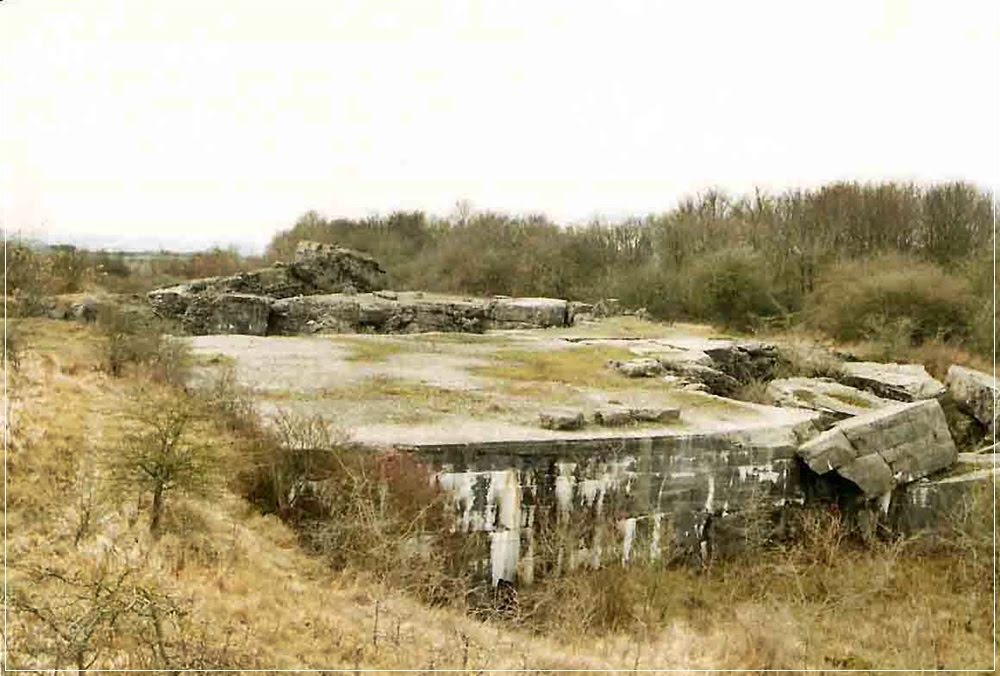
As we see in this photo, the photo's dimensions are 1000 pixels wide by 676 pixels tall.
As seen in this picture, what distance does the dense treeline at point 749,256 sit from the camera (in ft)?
67.7

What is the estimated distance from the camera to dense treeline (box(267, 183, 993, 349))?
20.6 meters

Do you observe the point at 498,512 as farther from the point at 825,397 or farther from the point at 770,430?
the point at 825,397

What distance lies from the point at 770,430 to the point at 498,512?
3331 mm

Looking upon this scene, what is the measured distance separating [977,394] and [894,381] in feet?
3.92

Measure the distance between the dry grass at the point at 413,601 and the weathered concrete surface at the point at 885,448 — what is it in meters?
0.69

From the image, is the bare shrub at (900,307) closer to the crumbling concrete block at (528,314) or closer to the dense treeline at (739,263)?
the dense treeline at (739,263)

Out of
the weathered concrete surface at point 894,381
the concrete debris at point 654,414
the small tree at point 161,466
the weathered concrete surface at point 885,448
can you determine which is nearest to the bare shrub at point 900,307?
the weathered concrete surface at point 894,381

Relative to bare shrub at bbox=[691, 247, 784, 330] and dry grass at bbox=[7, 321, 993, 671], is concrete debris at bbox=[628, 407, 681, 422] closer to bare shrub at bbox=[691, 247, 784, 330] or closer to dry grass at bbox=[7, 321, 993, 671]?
dry grass at bbox=[7, 321, 993, 671]

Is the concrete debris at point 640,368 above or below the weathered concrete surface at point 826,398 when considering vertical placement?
above

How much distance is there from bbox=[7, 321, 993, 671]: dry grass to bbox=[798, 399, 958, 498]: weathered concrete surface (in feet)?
2.25

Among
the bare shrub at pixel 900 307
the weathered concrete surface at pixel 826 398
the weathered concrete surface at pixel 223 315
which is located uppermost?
the bare shrub at pixel 900 307

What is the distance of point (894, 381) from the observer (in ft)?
44.5

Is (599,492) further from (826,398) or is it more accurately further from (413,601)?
(826,398)

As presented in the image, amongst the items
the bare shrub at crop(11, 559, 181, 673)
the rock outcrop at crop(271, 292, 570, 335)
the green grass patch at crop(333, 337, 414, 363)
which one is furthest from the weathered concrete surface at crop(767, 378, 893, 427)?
the rock outcrop at crop(271, 292, 570, 335)
